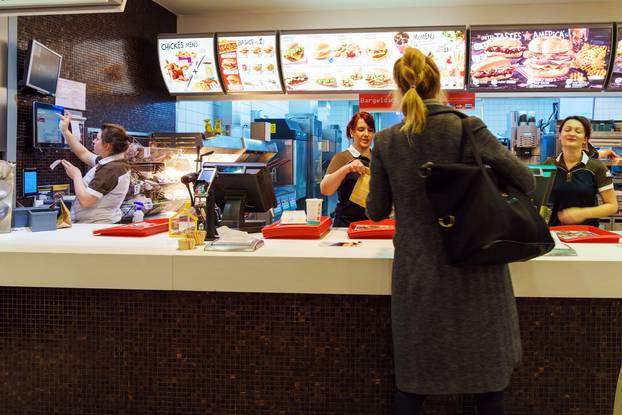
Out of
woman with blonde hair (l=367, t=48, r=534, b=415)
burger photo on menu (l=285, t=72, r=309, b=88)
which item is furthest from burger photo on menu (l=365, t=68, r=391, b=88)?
woman with blonde hair (l=367, t=48, r=534, b=415)

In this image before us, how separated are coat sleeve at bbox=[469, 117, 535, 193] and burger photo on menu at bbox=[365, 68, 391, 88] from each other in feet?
11.8

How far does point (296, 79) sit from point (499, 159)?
3849 mm

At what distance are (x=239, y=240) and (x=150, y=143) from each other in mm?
3503

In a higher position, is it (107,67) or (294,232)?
(107,67)

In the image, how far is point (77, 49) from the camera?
4.48 m

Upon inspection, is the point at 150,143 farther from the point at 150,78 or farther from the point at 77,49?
the point at 77,49

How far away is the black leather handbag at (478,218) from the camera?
5.12ft

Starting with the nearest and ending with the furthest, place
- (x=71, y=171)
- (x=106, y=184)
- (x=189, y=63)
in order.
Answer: (x=71, y=171), (x=106, y=184), (x=189, y=63)

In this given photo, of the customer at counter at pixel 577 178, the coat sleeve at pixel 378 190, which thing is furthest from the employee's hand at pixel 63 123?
the customer at counter at pixel 577 178

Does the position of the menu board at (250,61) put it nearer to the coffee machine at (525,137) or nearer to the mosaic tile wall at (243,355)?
the coffee machine at (525,137)

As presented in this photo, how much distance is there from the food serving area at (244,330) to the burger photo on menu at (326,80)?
3.22 metres

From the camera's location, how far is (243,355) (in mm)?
2160

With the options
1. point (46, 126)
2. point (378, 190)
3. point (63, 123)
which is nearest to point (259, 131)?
point (63, 123)

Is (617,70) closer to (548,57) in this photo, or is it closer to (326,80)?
(548,57)
